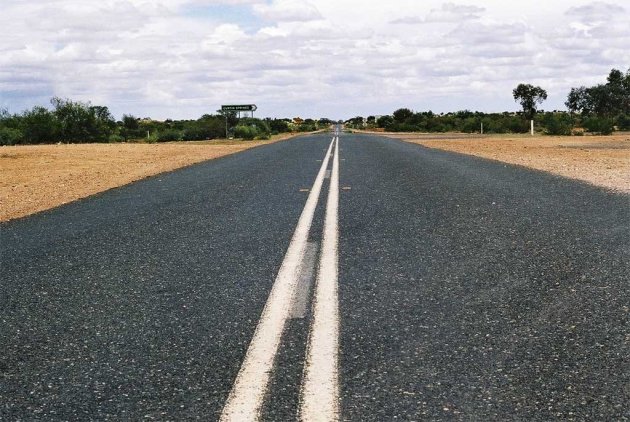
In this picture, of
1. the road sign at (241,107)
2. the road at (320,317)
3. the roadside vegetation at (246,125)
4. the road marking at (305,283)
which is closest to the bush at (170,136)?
the roadside vegetation at (246,125)

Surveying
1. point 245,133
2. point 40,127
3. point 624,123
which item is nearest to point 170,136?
point 245,133

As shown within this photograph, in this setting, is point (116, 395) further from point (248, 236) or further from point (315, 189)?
point (315, 189)

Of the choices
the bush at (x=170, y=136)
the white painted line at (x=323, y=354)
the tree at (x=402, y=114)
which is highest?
the tree at (x=402, y=114)

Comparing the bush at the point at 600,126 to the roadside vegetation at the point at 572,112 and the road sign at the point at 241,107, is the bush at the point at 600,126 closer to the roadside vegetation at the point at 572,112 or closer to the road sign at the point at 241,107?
the roadside vegetation at the point at 572,112

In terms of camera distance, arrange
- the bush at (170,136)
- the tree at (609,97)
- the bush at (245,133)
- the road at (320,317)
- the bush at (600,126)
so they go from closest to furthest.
Result: the road at (320,317), the bush at (600,126), the bush at (245,133), the bush at (170,136), the tree at (609,97)

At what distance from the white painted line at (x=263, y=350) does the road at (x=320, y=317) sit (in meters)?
0.01

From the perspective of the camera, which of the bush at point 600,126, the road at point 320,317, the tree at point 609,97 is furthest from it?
the tree at point 609,97

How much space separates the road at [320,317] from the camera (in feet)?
10.1

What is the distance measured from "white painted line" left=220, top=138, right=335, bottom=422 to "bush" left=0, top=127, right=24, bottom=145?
163 ft

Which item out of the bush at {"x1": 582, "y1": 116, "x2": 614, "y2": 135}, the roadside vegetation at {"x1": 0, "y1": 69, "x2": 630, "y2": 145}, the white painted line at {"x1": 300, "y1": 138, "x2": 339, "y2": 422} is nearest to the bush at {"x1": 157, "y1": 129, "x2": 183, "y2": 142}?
the roadside vegetation at {"x1": 0, "y1": 69, "x2": 630, "y2": 145}

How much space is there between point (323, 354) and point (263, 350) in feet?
1.06

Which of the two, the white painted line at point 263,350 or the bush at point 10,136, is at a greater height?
the bush at point 10,136

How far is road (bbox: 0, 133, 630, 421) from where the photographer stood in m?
3.09

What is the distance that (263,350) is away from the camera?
146 inches
